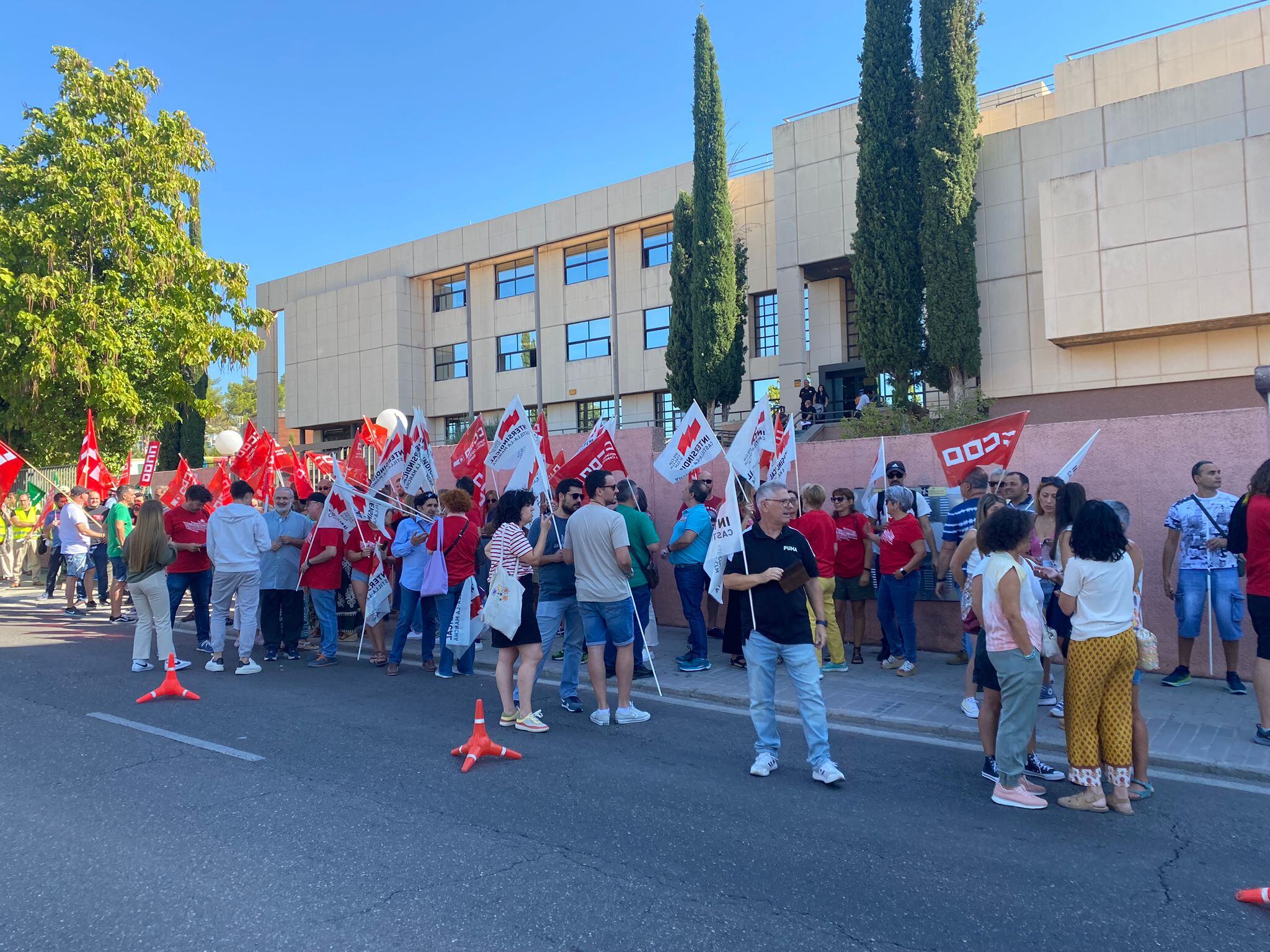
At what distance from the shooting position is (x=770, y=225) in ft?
90.6

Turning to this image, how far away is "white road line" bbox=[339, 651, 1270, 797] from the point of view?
5.43 meters

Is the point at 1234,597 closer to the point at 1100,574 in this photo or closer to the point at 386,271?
the point at 1100,574

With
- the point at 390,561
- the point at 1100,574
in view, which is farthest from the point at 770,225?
the point at 1100,574

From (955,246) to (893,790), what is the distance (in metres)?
18.6

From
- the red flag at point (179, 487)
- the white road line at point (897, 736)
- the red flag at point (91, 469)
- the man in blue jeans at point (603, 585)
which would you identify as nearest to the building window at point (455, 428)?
the red flag at point (179, 487)

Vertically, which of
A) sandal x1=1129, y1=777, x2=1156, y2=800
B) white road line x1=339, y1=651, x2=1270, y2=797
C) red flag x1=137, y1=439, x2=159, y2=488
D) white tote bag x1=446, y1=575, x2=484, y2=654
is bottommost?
white road line x1=339, y1=651, x2=1270, y2=797

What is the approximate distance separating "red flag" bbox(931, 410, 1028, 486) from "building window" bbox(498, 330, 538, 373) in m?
26.1

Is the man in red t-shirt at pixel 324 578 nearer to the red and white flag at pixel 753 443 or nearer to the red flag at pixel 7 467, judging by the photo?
the red and white flag at pixel 753 443

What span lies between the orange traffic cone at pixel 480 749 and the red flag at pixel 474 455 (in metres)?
6.66

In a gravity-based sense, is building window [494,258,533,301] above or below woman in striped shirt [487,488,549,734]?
above

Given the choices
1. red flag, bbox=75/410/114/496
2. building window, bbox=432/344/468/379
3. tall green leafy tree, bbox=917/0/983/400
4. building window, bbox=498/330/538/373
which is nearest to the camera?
red flag, bbox=75/410/114/496

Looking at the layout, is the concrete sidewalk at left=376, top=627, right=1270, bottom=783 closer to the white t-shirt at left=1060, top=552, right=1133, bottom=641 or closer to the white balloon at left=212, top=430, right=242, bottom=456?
the white t-shirt at left=1060, top=552, right=1133, bottom=641

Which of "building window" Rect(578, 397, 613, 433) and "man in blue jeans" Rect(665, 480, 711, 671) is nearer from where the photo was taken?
"man in blue jeans" Rect(665, 480, 711, 671)

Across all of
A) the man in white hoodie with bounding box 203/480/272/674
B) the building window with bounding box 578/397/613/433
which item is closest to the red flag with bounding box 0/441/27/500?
the man in white hoodie with bounding box 203/480/272/674
